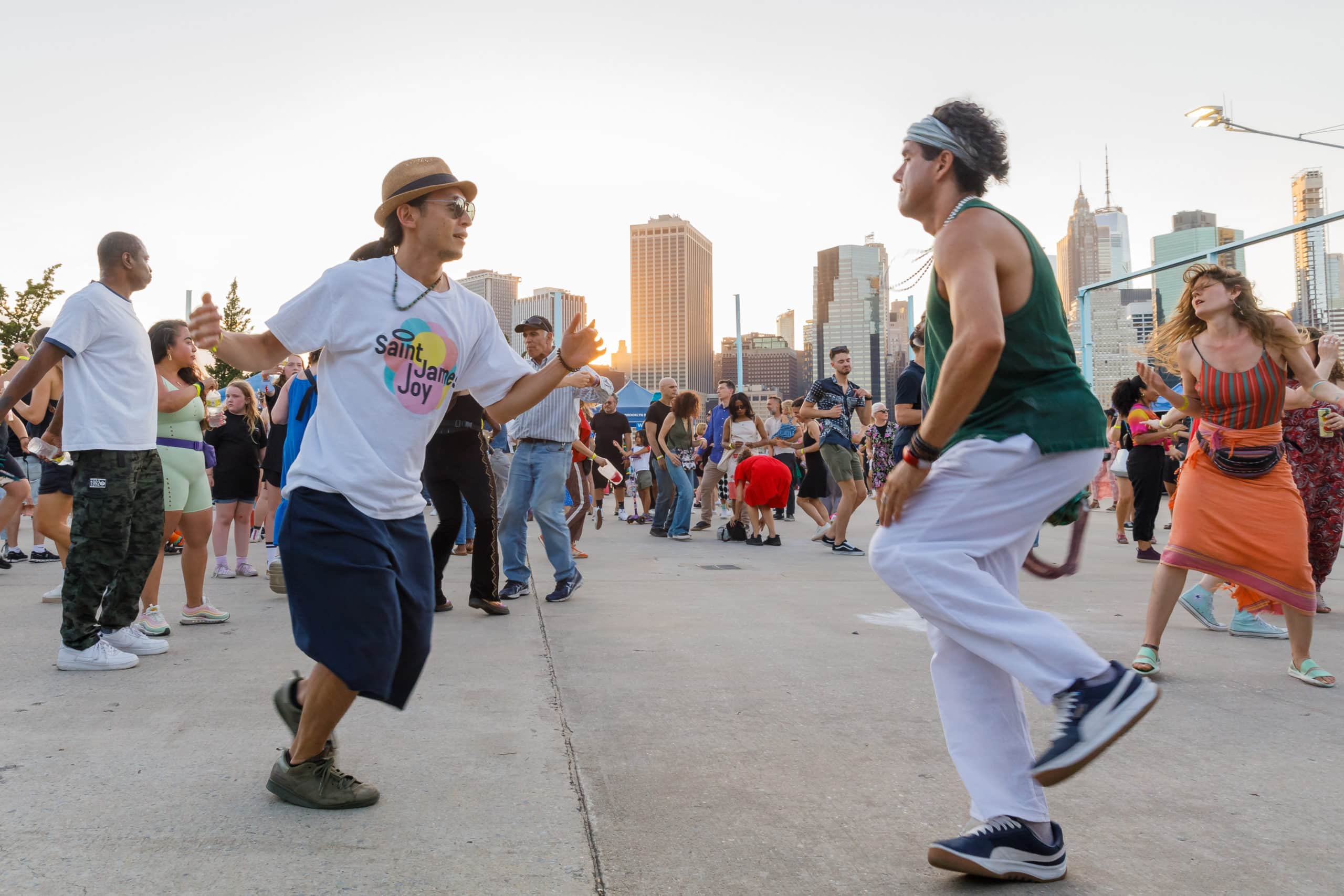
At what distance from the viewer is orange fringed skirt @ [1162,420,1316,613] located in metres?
4.34

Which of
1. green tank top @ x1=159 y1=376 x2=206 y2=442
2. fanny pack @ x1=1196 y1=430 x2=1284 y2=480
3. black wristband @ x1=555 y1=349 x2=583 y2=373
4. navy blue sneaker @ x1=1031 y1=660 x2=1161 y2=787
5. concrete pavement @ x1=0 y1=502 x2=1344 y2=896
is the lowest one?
concrete pavement @ x1=0 y1=502 x2=1344 y2=896

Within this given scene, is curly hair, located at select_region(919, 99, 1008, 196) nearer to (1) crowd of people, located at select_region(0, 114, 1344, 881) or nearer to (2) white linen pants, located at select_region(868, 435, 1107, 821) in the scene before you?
(1) crowd of people, located at select_region(0, 114, 1344, 881)

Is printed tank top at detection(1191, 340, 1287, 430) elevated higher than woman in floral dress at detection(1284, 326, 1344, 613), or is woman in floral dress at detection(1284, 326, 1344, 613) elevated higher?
printed tank top at detection(1191, 340, 1287, 430)

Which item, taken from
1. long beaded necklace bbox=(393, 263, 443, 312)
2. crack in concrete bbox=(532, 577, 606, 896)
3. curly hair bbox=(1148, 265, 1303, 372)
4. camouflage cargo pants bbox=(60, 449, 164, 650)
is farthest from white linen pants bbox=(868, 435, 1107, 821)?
camouflage cargo pants bbox=(60, 449, 164, 650)

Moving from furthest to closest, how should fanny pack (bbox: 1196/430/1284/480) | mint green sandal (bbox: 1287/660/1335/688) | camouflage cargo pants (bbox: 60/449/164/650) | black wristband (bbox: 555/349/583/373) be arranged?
fanny pack (bbox: 1196/430/1284/480) < camouflage cargo pants (bbox: 60/449/164/650) < mint green sandal (bbox: 1287/660/1335/688) < black wristband (bbox: 555/349/583/373)

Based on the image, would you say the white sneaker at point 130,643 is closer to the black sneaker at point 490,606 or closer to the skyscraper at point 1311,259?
the black sneaker at point 490,606

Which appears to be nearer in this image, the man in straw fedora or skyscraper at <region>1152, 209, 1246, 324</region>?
the man in straw fedora

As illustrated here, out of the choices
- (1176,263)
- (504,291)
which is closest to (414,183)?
(1176,263)

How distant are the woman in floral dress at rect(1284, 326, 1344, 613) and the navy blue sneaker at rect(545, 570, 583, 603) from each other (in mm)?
4412

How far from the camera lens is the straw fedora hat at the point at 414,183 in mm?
2910

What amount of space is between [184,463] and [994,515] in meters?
4.69

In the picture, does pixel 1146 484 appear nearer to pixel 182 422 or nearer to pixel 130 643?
pixel 182 422

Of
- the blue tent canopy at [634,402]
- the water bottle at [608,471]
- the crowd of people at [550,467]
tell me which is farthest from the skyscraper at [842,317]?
the crowd of people at [550,467]

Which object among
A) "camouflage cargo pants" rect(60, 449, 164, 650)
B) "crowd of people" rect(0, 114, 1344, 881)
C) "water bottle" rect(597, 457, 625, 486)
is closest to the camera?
"crowd of people" rect(0, 114, 1344, 881)
